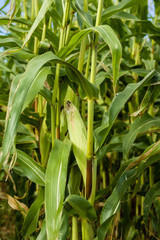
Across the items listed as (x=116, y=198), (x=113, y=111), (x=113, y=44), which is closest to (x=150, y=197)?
(x=116, y=198)

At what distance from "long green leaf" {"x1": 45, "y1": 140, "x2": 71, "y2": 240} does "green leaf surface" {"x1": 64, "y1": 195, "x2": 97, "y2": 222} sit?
0.16ft

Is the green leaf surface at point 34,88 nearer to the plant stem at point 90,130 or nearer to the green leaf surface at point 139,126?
the plant stem at point 90,130

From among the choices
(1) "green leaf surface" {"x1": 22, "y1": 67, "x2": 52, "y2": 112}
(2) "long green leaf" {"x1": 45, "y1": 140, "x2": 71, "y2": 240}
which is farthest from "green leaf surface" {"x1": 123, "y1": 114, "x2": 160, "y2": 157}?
(1) "green leaf surface" {"x1": 22, "y1": 67, "x2": 52, "y2": 112}

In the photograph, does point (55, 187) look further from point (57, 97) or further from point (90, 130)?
point (57, 97)

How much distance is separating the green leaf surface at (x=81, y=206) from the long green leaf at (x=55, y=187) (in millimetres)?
47

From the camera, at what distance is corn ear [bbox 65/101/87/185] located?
0.66m

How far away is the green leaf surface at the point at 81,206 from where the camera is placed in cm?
61

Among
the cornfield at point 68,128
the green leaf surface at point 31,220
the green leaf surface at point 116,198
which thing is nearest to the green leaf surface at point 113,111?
the cornfield at point 68,128

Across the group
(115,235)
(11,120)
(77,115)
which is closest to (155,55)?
(77,115)

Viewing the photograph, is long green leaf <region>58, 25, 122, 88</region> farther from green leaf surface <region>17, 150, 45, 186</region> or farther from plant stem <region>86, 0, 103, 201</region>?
green leaf surface <region>17, 150, 45, 186</region>

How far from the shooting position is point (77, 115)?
2.25ft

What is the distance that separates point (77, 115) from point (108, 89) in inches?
28.2

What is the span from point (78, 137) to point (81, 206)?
158mm

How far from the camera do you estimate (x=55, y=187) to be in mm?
577
